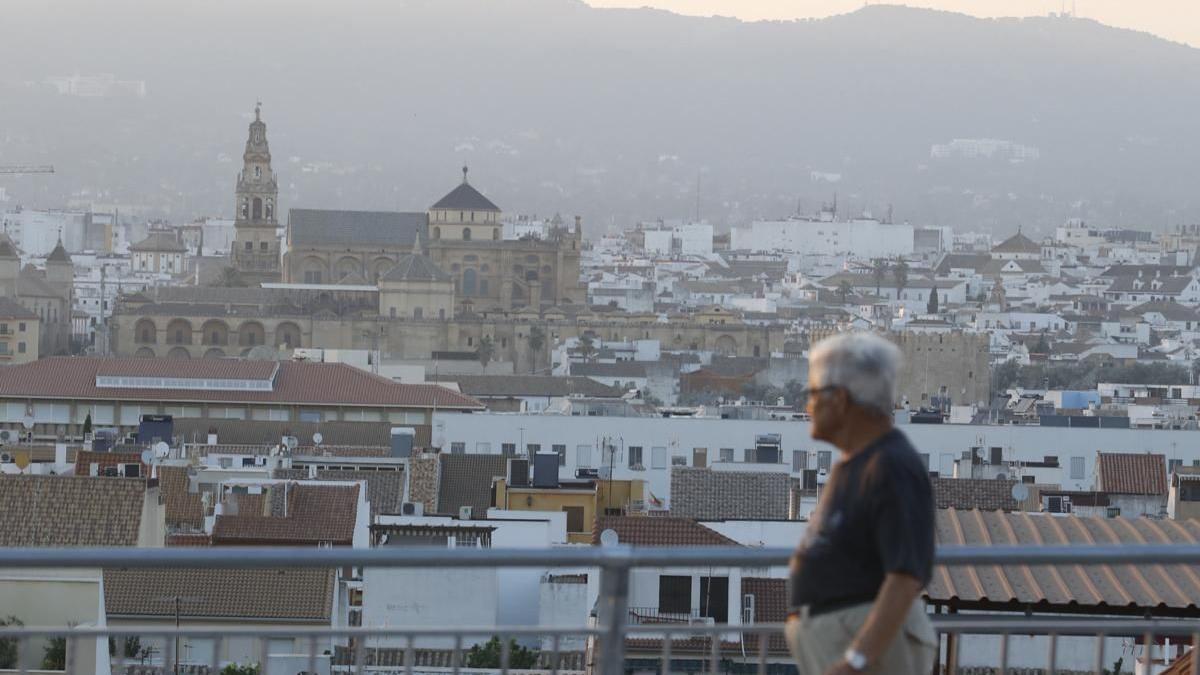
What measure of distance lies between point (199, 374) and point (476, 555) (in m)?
33.0

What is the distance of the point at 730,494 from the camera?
21.5 metres

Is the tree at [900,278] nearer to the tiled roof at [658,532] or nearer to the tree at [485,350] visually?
the tree at [485,350]

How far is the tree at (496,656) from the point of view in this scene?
5797 millimetres

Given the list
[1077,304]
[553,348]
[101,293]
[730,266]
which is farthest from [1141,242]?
[553,348]

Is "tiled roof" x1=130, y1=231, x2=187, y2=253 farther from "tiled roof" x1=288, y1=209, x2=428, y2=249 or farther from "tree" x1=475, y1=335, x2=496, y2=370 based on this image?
"tree" x1=475, y1=335, x2=496, y2=370

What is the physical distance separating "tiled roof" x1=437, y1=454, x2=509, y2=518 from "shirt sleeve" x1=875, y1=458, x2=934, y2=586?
17722 mm

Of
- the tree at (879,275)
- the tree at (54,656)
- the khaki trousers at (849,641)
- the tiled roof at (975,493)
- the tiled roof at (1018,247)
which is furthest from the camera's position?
the tiled roof at (1018,247)

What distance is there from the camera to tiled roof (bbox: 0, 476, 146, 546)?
549 inches

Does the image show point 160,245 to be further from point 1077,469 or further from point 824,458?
point 1077,469

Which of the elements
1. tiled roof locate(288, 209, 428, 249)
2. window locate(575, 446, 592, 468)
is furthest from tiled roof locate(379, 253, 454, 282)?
window locate(575, 446, 592, 468)

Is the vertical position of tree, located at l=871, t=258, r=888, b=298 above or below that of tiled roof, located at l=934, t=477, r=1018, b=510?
below

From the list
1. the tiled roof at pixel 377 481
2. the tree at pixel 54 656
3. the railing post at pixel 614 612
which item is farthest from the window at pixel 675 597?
the railing post at pixel 614 612

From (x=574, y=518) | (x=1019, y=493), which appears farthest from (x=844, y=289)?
(x=1019, y=493)

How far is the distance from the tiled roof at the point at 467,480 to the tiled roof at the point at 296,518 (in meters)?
3.73
